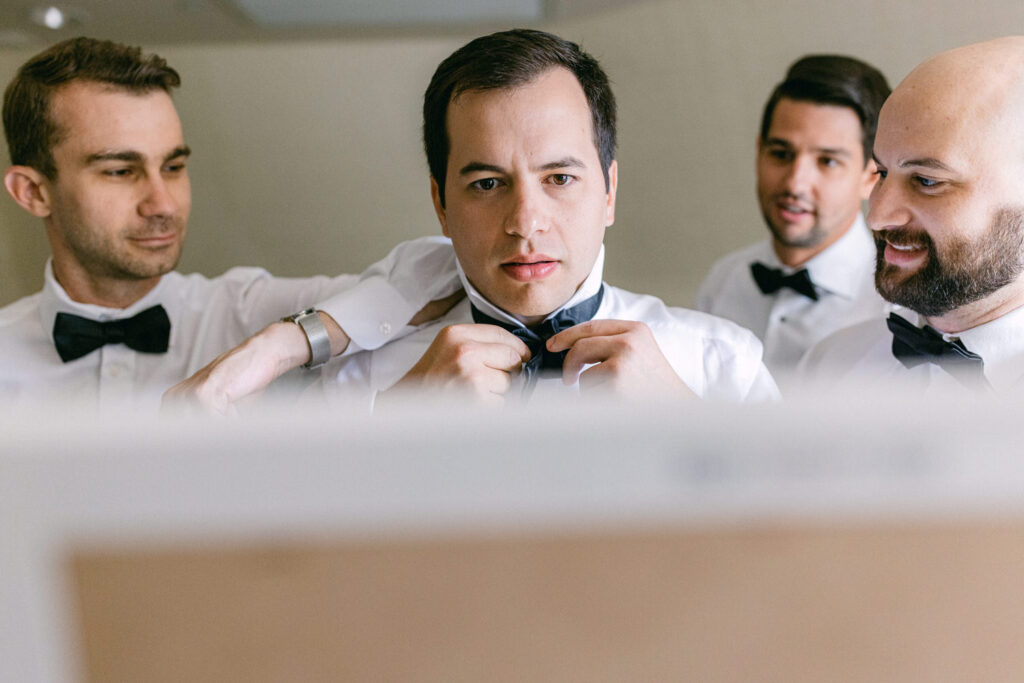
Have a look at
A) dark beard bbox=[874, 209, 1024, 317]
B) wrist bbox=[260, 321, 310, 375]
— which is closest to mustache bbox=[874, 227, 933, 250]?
dark beard bbox=[874, 209, 1024, 317]

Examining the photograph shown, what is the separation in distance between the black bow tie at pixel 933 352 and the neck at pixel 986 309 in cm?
2

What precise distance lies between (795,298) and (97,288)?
3.01ft

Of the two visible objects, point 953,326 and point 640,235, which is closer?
point 953,326

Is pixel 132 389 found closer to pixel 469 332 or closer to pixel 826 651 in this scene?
pixel 469 332

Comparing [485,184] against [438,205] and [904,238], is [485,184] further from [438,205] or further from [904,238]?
[904,238]

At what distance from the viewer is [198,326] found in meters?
1.05

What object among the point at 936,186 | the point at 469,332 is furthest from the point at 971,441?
the point at 936,186

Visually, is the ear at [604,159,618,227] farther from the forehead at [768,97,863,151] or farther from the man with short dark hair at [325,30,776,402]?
the forehead at [768,97,863,151]

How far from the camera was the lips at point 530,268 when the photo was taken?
848 millimetres

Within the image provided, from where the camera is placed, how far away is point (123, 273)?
102 cm

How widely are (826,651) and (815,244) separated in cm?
86

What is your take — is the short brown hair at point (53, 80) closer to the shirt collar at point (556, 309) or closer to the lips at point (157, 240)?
the lips at point (157, 240)

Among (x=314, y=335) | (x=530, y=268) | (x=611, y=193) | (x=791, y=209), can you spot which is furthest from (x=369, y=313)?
(x=791, y=209)

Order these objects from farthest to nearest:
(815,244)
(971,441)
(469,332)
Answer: (815,244) < (469,332) < (971,441)
